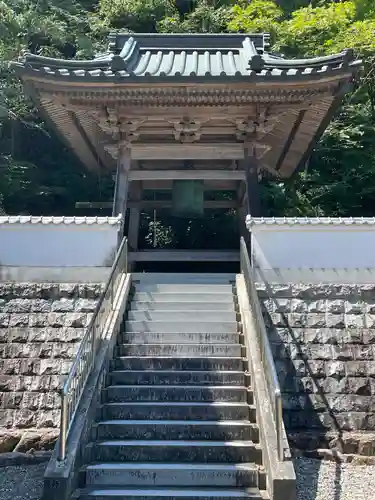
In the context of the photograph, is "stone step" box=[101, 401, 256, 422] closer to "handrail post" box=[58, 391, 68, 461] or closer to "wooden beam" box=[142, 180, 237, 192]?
"handrail post" box=[58, 391, 68, 461]

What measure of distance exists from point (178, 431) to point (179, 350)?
1.38m

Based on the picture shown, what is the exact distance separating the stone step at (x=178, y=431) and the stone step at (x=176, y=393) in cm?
43

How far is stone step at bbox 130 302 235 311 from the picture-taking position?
7.56m

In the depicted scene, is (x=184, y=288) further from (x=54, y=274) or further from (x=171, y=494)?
(x=171, y=494)

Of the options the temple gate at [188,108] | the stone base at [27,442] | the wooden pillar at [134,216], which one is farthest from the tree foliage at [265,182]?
the stone base at [27,442]

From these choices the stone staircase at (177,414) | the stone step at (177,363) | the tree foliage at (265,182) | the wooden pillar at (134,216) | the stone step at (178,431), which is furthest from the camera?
the tree foliage at (265,182)

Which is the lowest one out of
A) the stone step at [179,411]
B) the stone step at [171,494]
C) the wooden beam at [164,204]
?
the stone step at [171,494]

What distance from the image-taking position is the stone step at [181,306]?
24.8 feet

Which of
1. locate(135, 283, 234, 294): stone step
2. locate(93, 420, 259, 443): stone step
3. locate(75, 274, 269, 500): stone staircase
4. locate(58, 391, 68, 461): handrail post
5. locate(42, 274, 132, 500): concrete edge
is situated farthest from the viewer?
locate(135, 283, 234, 294): stone step

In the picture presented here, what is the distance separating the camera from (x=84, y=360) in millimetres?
5621

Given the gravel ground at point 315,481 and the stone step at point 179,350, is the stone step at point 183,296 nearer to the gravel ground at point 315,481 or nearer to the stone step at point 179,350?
the stone step at point 179,350

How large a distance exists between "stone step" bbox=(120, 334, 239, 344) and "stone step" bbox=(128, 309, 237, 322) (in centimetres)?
41

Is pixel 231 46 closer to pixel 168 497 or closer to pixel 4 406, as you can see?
pixel 4 406

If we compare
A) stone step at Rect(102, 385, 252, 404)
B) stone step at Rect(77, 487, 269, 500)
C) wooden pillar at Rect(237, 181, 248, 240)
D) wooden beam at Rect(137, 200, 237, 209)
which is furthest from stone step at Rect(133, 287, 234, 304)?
wooden beam at Rect(137, 200, 237, 209)
